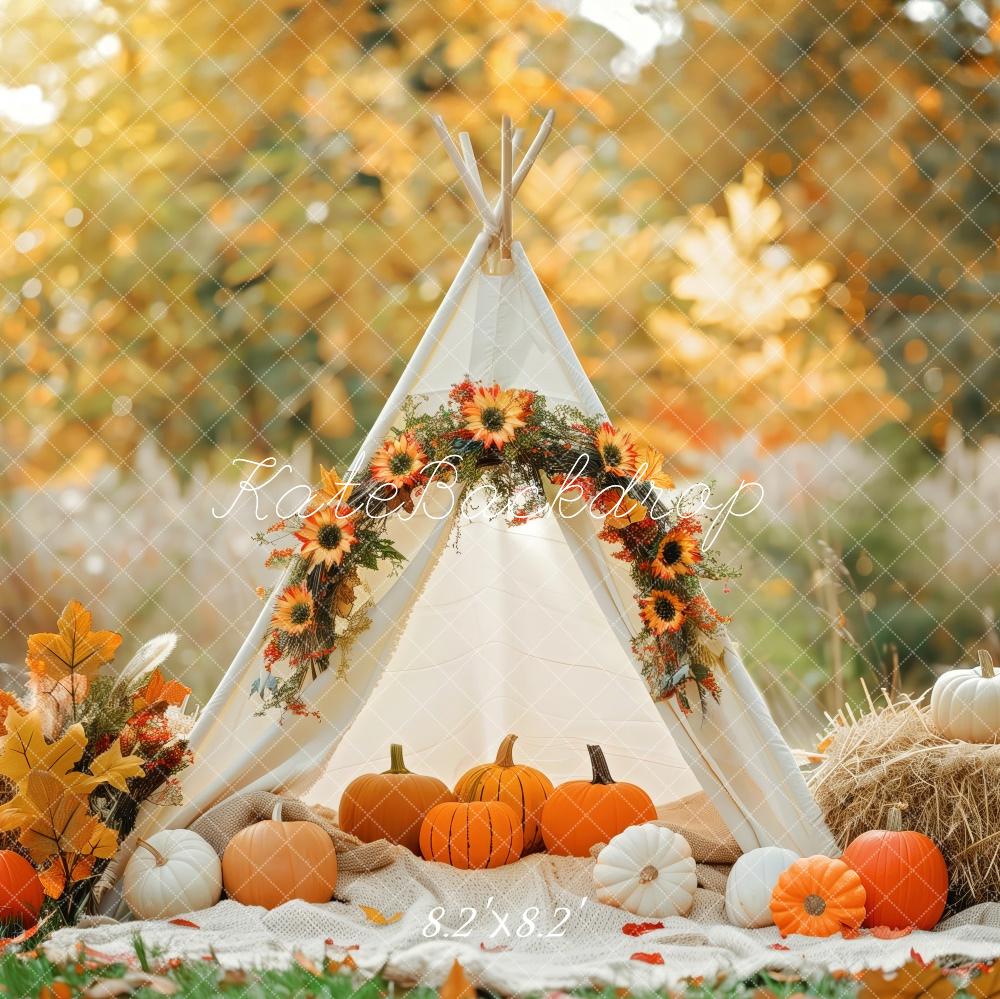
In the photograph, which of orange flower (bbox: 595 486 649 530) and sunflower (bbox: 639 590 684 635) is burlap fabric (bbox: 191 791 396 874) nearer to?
sunflower (bbox: 639 590 684 635)

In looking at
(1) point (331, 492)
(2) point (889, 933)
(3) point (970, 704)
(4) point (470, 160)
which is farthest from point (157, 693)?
(3) point (970, 704)

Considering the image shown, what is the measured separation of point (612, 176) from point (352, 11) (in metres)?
1.36

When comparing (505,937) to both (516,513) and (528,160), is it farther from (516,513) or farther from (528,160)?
(528,160)

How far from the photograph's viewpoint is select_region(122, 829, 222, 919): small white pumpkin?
9.45 feet

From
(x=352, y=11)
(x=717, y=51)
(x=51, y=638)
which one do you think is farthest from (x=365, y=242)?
(x=51, y=638)

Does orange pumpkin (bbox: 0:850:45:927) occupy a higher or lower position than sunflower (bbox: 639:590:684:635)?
lower

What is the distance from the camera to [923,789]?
305cm

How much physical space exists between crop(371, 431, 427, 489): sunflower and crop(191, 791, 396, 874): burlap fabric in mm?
867

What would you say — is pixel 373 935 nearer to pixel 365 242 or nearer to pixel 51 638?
pixel 51 638

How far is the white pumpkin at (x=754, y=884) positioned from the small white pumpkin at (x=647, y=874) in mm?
106

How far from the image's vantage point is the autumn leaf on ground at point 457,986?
2185 mm

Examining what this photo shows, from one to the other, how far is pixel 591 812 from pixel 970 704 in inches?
39.8

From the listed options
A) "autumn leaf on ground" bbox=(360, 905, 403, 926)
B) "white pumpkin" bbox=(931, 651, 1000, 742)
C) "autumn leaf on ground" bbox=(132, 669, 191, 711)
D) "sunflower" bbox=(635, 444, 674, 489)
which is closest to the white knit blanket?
"autumn leaf on ground" bbox=(360, 905, 403, 926)

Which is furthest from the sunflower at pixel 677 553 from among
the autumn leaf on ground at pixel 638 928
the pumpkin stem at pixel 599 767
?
the autumn leaf on ground at pixel 638 928
